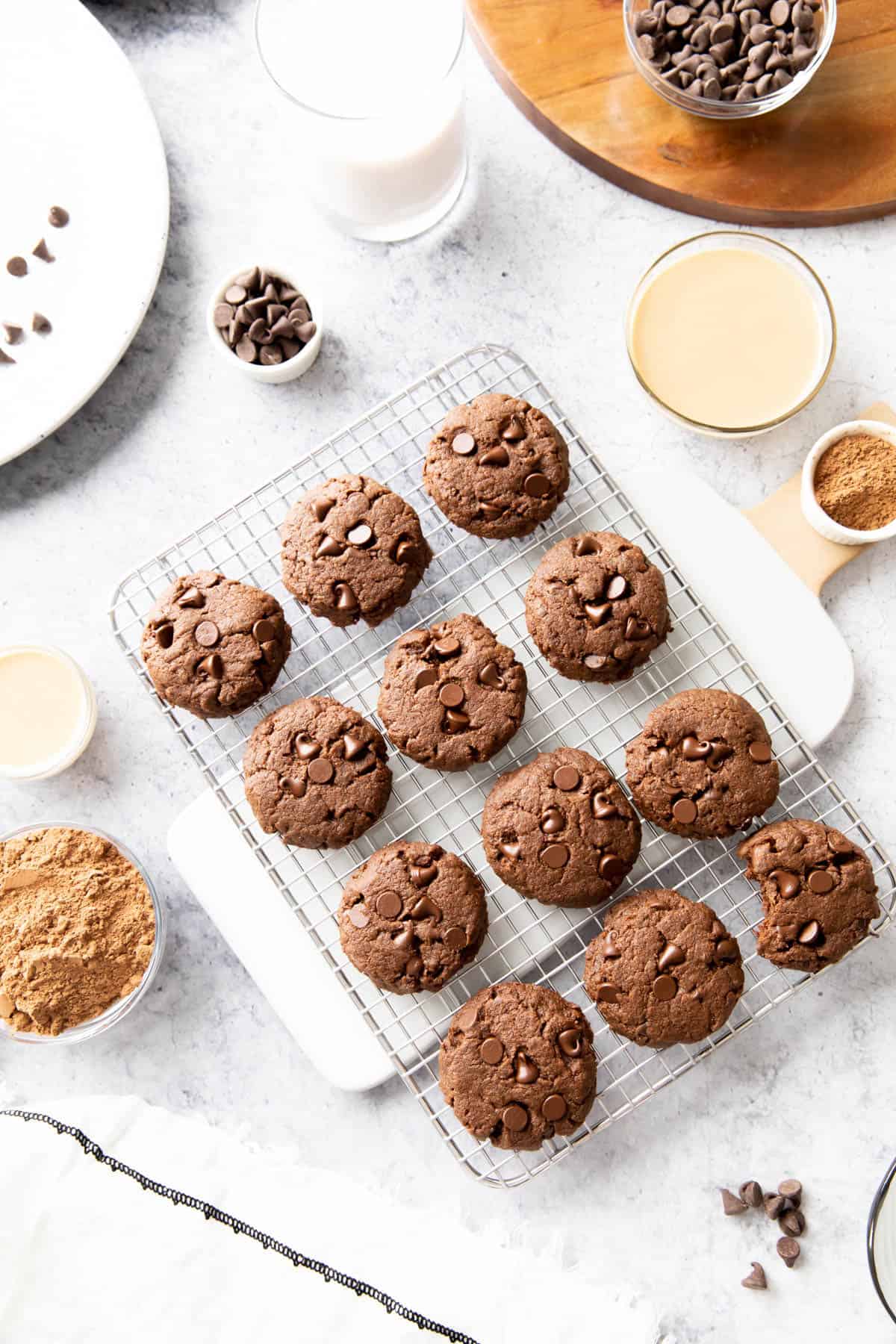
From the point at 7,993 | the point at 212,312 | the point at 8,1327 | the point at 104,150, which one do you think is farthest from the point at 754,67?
the point at 8,1327

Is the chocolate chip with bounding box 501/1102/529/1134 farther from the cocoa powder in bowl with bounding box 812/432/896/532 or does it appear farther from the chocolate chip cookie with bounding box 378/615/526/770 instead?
the cocoa powder in bowl with bounding box 812/432/896/532

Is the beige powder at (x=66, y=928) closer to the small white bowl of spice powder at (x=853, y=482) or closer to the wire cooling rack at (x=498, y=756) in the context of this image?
the wire cooling rack at (x=498, y=756)

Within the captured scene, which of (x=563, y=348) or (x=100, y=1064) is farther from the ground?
(x=563, y=348)

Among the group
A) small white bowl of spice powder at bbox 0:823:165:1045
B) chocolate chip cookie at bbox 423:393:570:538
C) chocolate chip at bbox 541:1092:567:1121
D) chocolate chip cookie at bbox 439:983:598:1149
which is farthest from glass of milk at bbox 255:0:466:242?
chocolate chip at bbox 541:1092:567:1121

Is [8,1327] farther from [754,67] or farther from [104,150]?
[754,67]

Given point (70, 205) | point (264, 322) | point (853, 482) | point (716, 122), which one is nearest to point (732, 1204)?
point (853, 482)

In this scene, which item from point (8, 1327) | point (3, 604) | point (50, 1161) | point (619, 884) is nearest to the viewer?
point (8, 1327)
